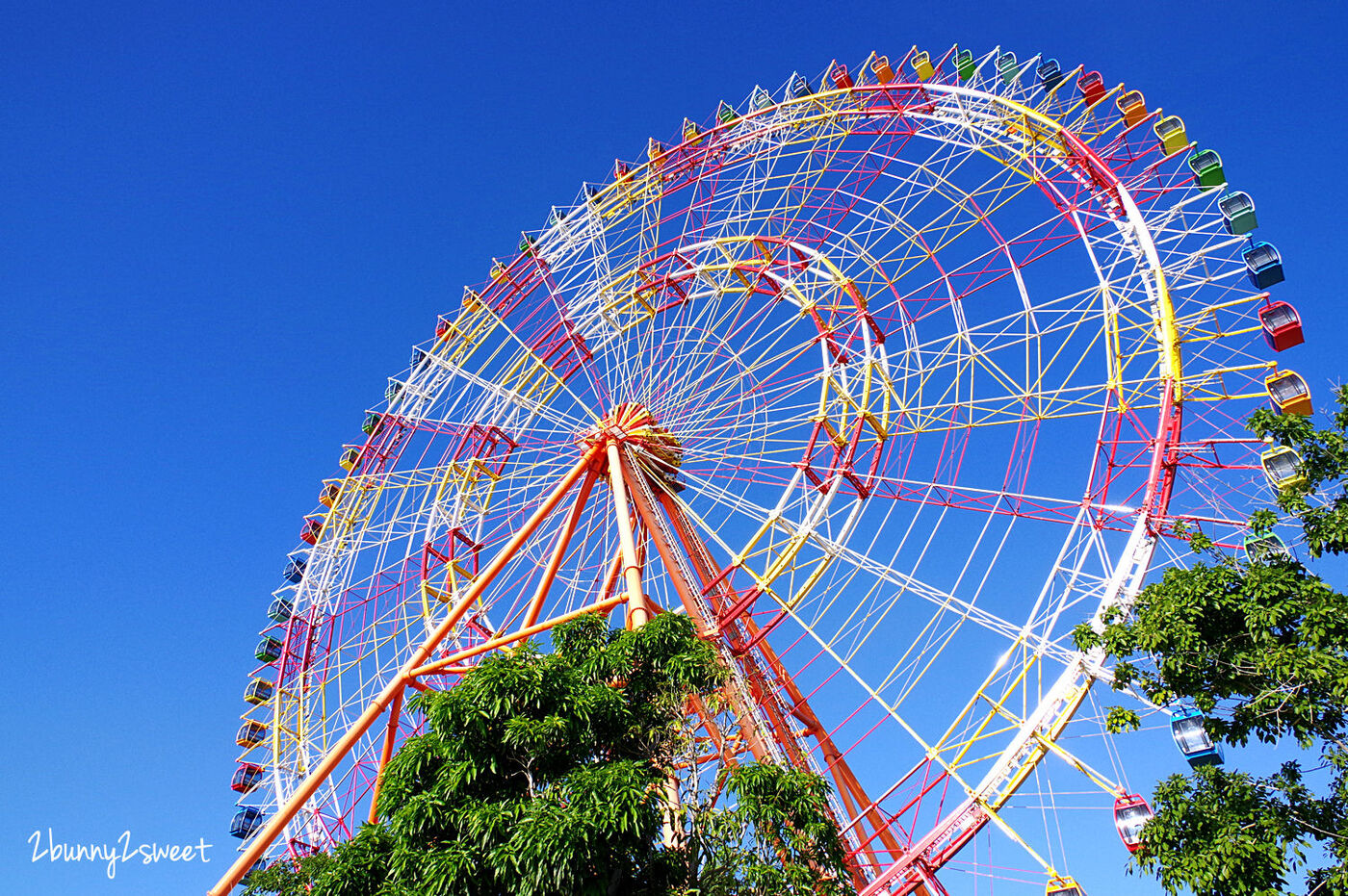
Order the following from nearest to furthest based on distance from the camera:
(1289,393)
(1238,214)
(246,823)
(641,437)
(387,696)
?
(1289,393)
(1238,214)
(387,696)
(641,437)
(246,823)

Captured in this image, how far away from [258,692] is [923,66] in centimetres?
2544

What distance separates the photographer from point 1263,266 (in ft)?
58.7

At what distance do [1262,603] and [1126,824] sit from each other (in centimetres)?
452

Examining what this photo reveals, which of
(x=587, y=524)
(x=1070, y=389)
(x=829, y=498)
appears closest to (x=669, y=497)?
(x=587, y=524)

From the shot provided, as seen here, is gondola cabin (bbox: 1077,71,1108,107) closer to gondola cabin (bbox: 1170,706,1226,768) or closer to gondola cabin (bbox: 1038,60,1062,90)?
gondola cabin (bbox: 1038,60,1062,90)

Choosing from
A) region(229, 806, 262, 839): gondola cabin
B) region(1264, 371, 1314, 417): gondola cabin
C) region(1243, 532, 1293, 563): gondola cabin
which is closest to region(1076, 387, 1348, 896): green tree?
region(1243, 532, 1293, 563): gondola cabin

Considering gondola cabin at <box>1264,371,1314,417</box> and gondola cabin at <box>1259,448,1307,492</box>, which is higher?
gondola cabin at <box>1264,371,1314,417</box>

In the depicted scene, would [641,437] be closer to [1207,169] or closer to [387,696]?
[387,696]

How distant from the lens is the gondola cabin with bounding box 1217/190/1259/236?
1856cm

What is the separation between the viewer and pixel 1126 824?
14.2 m

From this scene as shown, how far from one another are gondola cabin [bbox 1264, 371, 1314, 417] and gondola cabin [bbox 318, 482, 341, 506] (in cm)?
2526

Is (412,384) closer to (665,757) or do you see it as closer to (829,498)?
(829,498)

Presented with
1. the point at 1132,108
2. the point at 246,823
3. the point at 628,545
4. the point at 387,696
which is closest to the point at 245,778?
the point at 246,823

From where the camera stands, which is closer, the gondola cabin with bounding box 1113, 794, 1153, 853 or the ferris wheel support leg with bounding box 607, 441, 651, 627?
the gondola cabin with bounding box 1113, 794, 1153, 853
